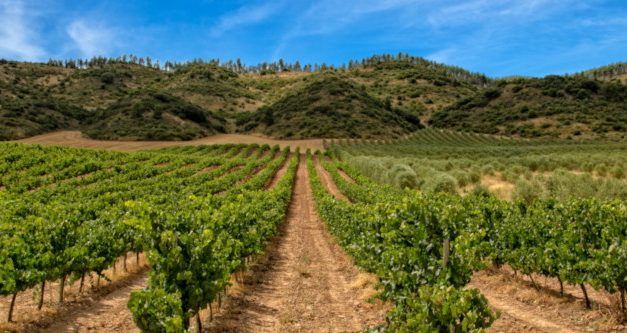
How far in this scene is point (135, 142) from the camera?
83.5 metres

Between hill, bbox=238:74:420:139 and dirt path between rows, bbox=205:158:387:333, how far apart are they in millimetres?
74058

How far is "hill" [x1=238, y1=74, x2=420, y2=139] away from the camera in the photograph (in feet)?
315

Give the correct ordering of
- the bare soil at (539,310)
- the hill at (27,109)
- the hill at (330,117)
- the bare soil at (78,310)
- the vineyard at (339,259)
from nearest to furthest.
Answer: the vineyard at (339,259)
the bare soil at (539,310)
the bare soil at (78,310)
the hill at (27,109)
the hill at (330,117)

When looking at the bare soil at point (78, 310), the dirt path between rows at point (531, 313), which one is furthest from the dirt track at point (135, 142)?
the dirt path between rows at point (531, 313)

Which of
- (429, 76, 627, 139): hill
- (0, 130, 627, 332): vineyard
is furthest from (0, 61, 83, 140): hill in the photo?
(429, 76, 627, 139): hill

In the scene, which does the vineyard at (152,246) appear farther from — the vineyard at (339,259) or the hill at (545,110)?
→ the hill at (545,110)

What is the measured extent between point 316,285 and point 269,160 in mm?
51208

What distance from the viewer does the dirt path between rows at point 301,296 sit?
10.7 m

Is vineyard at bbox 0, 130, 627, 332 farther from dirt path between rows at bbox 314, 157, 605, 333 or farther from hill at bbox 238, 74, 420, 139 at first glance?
hill at bbox 238, 74, 420, 139

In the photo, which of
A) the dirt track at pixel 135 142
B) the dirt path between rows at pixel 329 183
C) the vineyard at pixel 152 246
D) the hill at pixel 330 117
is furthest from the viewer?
the hill at pixel 330 117

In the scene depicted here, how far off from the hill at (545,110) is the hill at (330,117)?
14270mm

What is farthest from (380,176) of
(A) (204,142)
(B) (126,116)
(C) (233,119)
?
(C) (233,119)

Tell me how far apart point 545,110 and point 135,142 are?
276 feet

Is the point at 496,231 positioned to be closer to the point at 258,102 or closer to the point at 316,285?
the point at 316,285
